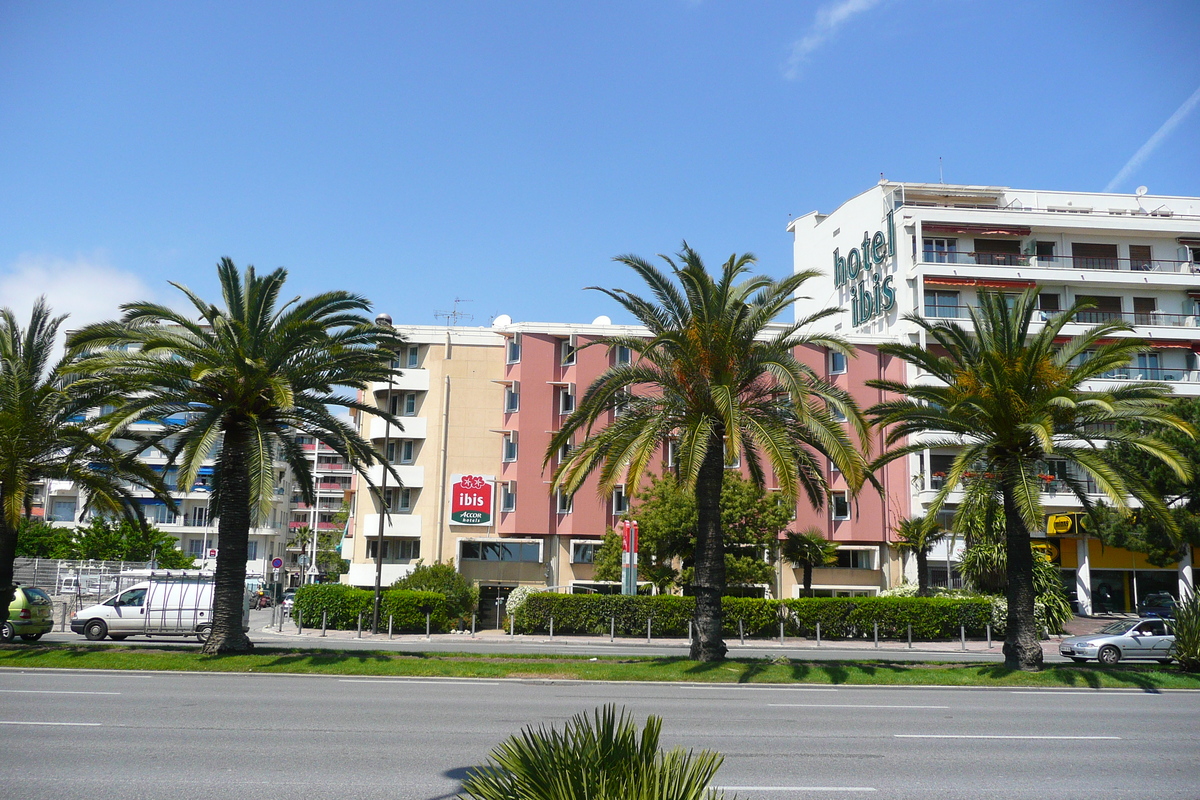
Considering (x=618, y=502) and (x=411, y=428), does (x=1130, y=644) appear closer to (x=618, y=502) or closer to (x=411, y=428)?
(x=618, y=502)

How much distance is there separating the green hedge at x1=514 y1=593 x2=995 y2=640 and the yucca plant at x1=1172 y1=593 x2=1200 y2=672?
13.4 meters

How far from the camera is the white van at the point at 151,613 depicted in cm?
2692

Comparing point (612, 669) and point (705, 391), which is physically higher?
point (705, 391)

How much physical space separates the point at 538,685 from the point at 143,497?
64.9 meters

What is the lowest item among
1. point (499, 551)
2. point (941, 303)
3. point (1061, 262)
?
point (499, 551)

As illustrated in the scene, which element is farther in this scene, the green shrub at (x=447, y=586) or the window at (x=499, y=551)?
the window at (x=499, y=551)

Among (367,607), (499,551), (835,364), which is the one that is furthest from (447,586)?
(835,364)

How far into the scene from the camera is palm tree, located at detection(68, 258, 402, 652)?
18.7m

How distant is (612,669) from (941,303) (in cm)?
3482

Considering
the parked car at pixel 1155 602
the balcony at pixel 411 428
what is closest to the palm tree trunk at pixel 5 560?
the balcony at pixel 411 428

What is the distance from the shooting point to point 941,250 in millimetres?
46812

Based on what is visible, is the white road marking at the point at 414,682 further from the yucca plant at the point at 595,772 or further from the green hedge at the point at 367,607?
the green hedge at the point at 367,607

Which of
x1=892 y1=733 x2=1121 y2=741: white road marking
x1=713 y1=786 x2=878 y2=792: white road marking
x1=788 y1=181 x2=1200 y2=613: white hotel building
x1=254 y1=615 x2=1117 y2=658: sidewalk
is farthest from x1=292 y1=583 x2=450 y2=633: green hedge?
x1=713 y1=786 x2=878 y2=792: white road marking

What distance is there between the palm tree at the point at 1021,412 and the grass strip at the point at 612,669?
1.21m
